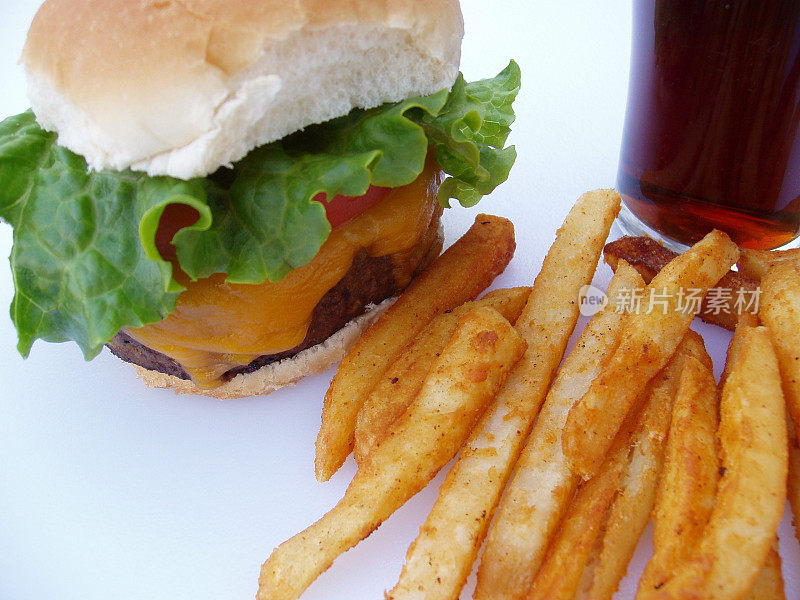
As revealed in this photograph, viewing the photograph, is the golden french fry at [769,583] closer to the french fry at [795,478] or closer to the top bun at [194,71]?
the french fry at [795,478]

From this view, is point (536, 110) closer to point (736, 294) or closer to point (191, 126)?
point (736, 294)

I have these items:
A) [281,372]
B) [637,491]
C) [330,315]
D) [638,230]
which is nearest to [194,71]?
[330,315]

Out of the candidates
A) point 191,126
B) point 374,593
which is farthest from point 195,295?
point 374,593

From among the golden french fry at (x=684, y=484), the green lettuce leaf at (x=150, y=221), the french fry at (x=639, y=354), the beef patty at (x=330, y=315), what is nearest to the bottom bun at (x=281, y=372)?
the beef patty at (x=330, y=315)

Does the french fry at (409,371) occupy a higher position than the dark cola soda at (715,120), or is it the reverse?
the dark cola soda at (715,120)

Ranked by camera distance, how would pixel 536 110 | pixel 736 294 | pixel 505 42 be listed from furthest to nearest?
pixel 505 42 → pixel 536 110 → pixel 736 294

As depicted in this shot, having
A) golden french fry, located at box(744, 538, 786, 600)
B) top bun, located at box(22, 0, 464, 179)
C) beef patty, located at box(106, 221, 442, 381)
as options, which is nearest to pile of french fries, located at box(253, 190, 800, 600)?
golden french fry, located at box(744, 538, 786, 600)
